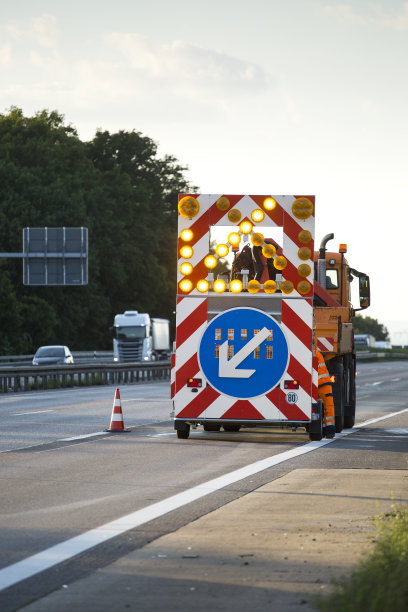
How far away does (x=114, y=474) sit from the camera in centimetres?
1345

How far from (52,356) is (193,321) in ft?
129

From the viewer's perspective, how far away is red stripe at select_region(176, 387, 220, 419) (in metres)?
17.6

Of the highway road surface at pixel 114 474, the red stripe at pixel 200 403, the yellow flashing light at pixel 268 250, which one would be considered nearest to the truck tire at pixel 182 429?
the highway road surface at pixel 114 474

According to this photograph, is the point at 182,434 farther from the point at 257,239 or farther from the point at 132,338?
the point at 132,338

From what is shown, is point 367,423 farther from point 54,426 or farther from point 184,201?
point 184,201

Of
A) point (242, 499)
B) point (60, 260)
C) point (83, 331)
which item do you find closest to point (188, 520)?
point (242, 499)

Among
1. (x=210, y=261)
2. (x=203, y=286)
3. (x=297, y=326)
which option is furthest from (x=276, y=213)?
(x=297, y=326)

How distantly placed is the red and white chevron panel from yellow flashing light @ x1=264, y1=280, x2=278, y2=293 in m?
0.08

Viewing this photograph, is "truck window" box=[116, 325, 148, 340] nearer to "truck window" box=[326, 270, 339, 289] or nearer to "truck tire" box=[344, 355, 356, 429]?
"truck tire" box=[344, 355, 356, 429]

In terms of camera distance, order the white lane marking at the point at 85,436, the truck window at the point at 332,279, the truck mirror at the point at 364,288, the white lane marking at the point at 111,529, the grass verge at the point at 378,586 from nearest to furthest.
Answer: the grass verge at the point at 378,586 < the white lane marking at the point at 111,529 < the white lane marking at the point at 85,436 < the truck window at the point at 332,279 < the truck mirror at the point at 364,288

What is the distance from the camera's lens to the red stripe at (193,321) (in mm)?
17688

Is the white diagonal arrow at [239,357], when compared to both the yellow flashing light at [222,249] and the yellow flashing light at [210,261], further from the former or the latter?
the yellow flashing light at [222,249]

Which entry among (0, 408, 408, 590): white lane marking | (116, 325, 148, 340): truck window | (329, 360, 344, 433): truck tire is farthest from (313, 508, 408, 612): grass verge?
(116, 325, 148, 340): truck window

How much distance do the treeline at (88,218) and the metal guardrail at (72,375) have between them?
2093 cm
